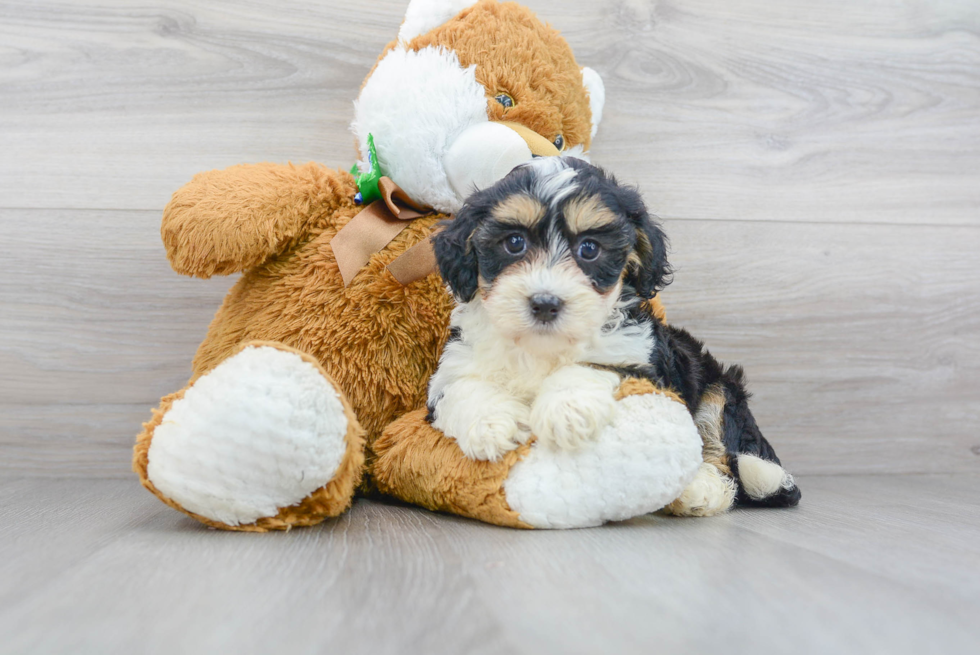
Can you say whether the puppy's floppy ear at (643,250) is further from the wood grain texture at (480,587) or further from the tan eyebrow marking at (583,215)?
the wood grain texture at (480,587)

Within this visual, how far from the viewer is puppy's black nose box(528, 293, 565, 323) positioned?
3.73ft

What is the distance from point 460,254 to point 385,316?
29cm

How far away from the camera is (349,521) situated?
1282 mm

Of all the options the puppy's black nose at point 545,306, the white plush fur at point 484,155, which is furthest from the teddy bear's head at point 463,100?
the puppy's black nose at point 545,306

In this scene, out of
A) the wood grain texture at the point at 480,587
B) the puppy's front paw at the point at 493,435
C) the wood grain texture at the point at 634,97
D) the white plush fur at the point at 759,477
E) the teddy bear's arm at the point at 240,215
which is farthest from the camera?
the wood grain texture at the point at 634,97

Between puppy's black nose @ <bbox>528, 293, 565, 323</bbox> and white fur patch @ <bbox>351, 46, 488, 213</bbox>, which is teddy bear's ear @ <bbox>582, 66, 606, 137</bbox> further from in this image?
puppy's black nose @ <bbox>528, 293, 565, 323</bbox>

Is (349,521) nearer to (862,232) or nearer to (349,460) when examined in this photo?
(349,460)

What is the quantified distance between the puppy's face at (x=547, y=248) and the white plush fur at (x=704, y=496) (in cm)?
39

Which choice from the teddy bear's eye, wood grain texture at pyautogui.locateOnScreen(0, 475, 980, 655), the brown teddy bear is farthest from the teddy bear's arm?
wood grain texture at pyautogui.locateOnScreen(0, 475, 980, 655)

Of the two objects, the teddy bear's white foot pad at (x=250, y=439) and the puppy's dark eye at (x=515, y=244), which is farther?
the puppy's dark eye at (x=515, y=244)

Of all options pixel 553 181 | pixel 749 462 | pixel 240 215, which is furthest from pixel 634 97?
pixel 240 215

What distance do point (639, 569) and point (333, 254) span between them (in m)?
0.89

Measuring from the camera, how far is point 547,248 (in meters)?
1.20

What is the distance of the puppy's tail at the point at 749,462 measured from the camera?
1516 millimetres
